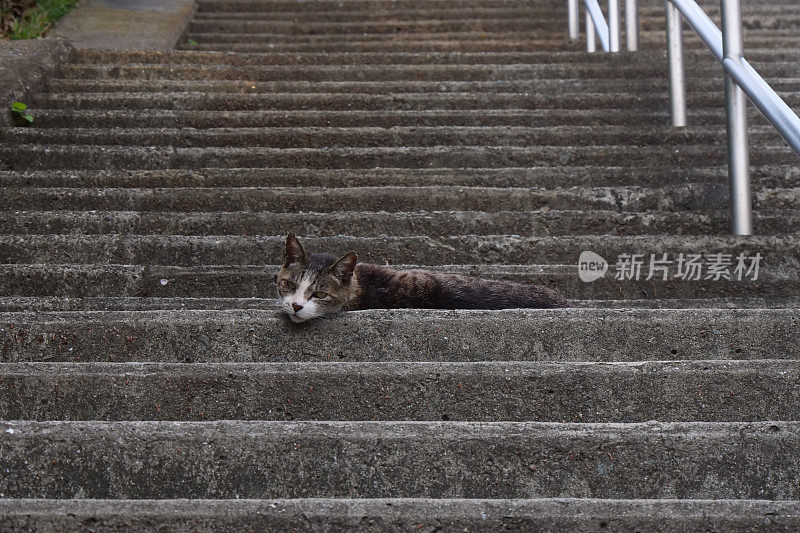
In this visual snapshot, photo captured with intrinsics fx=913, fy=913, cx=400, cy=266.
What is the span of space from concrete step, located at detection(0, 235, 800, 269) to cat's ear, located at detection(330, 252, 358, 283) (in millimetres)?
676

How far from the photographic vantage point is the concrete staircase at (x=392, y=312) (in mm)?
2371

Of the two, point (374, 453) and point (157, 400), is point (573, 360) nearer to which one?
point (374, 453)

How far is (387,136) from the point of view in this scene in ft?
19.0

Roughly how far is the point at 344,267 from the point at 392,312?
51cm

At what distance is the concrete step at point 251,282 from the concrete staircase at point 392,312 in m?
0.01

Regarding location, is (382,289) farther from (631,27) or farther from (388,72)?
(631,27)

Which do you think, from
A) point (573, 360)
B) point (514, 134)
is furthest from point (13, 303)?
point (514, 134)

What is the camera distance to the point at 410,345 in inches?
125

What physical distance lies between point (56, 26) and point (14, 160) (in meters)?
2.73

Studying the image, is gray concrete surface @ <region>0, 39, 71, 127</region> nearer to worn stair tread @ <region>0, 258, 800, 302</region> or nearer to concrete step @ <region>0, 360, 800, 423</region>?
worn stair tread @ <region>0, 258, 800, 302</region>

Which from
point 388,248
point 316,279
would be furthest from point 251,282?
point 388,248

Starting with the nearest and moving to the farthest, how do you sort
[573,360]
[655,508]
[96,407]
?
1. [655,508]
2. [96,407]
3. [573,360]

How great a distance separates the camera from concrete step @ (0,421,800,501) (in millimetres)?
2365

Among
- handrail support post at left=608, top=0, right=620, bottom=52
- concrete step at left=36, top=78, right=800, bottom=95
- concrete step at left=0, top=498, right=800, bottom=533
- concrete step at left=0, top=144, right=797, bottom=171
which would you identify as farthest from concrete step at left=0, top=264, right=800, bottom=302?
handrail support post at left=608, top=0, right=620, bottom=52
